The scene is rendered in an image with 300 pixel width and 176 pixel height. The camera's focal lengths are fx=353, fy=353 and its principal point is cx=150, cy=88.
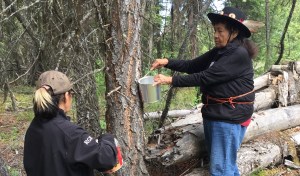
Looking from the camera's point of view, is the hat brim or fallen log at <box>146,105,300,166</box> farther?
fallen log at <box>146,105,300,166</box>

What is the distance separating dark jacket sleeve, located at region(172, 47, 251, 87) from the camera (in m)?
3.57

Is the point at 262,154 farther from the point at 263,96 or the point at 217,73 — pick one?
the point at 217,73

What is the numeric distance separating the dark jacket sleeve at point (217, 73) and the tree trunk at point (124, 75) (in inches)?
18.3

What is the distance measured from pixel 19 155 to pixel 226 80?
13.3 feet

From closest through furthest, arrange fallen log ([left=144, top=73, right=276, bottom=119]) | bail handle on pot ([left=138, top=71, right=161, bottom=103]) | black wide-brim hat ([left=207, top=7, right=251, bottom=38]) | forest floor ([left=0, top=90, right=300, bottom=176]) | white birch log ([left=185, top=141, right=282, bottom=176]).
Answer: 1. bail handle on pot ([left=138, top=71, right=161, bottom=103])
2. black wide-brim hat ([left=207, top=7, right=251, bottom=38])
3. forest floor ([left=0, top=90, right=300, bottom=176])
4. white birch log ([left=185, top=141, right=282, bottom=176])
5. fallen log ([left=144, top=73, right=276, bottom=119])

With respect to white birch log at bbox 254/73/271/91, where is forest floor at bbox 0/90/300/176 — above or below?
below

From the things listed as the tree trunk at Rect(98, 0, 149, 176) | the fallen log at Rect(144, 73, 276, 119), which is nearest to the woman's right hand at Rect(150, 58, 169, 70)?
the tree trunk at Rect(98, 0, 149, 176)

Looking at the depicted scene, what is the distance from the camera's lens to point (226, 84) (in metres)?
3.75

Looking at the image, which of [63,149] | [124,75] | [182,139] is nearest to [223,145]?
[182,139]

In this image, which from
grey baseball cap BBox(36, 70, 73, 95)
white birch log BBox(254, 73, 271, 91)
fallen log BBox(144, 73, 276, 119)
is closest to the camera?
grey baseball cap BBox(36, 70, 73, 95)

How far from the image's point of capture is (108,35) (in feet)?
11.7

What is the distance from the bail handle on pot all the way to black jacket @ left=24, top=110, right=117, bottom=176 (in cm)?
110

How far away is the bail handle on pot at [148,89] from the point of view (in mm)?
3518

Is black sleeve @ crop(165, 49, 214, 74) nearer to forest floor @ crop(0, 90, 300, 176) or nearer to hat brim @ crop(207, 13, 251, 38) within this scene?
hat brim @ crop(207, 13, 251, 38)
